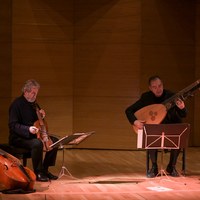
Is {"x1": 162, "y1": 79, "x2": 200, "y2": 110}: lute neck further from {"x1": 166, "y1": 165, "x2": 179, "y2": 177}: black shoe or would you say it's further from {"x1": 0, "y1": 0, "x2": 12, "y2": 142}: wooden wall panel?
{"x1": 0, "y1": 0, "x2": 12, "y2": 142}: wooden wall panel

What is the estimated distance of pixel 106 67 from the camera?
9.85 m

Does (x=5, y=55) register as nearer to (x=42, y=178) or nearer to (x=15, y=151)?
(x=15, y=151)

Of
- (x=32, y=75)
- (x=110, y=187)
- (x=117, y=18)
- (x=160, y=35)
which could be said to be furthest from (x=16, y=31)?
(x=110, y=187)

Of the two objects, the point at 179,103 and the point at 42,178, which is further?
the point at 179,103

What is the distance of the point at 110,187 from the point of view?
637 cm

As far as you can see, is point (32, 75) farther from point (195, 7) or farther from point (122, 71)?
point (195, 7)

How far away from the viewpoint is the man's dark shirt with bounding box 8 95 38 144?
22.5 ft

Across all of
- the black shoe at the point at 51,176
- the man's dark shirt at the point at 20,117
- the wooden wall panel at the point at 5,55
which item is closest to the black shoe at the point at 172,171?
the black shoe at the point at 51,176

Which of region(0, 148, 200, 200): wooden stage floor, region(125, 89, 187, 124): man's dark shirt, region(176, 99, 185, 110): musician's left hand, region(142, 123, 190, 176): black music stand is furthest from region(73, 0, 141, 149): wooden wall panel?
region(142, 123, 190, 176): black music stand

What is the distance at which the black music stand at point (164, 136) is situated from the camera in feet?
21.6

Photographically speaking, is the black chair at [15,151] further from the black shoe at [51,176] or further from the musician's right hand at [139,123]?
the musician's right hand at [139,123]

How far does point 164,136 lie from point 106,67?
3.43 metres

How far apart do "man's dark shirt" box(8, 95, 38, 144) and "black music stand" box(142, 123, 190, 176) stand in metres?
1.46

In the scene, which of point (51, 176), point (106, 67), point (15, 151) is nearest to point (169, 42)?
point (106, 67)
